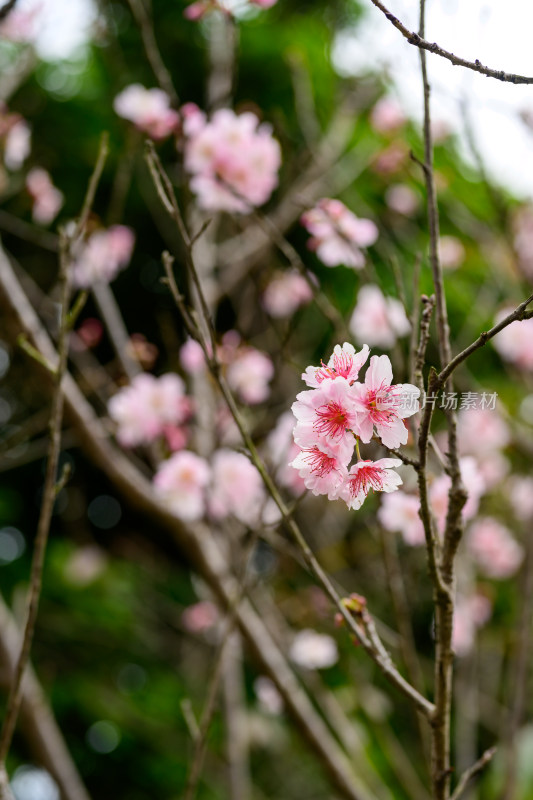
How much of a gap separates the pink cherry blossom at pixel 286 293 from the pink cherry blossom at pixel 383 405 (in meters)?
1.65

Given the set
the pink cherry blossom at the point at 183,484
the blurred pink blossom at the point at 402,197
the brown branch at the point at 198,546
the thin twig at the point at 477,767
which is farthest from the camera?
the blurred pink blossom at the point at 402,197

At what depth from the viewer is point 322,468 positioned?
663mm

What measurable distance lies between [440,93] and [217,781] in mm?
3258

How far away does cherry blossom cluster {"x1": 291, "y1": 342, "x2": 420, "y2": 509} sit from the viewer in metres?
0.63

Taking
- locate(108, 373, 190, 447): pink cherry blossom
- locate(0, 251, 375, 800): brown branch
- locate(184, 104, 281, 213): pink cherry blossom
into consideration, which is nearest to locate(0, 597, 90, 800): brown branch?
locate(0, 251, 375, 800): brown branch

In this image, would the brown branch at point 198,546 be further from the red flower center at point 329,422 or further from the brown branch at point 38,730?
the red flower center at point 329,422

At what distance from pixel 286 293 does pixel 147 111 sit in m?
0.82

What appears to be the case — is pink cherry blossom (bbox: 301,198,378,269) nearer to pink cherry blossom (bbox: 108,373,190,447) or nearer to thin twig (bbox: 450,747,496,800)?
pink cherry blossom (bbox: 108,373,190,447)

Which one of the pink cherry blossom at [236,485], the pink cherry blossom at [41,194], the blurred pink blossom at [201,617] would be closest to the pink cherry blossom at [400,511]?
the pink cherry blossom at [236,485]

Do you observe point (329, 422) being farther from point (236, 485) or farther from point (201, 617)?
point (201, 617)

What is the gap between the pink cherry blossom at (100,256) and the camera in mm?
2264

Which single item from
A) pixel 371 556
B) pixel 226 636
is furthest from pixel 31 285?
pixel 371 556

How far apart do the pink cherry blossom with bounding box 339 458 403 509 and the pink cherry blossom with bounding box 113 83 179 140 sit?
146 centimetres

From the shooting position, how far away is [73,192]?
4.61 m
